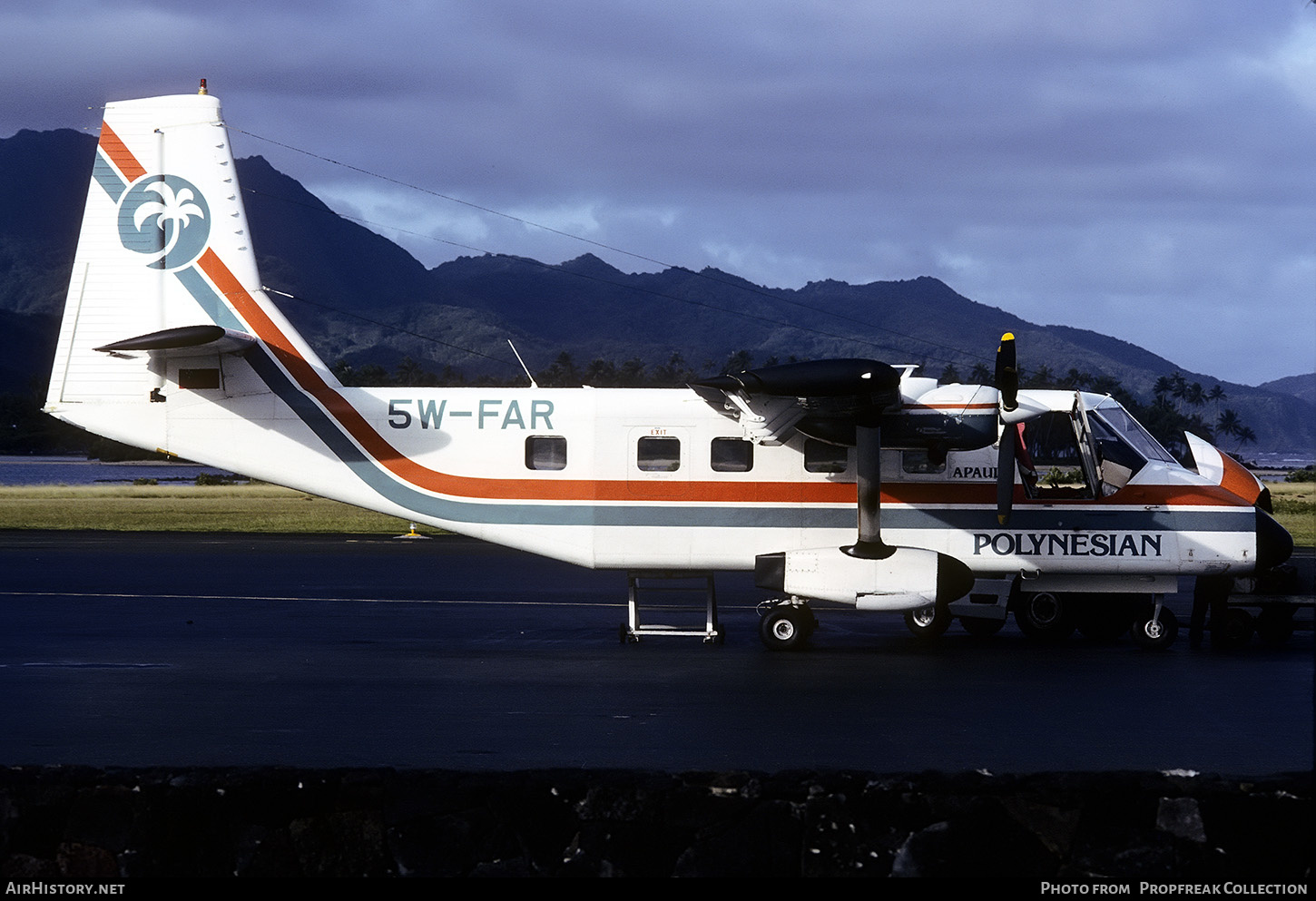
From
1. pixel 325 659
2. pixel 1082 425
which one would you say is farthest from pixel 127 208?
pixel 1082 425

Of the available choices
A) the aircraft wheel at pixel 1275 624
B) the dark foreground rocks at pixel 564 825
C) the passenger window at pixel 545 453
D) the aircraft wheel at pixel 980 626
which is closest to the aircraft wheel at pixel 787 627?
the aircraft wheel at pixel 980 626

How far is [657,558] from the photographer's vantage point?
18281 mm

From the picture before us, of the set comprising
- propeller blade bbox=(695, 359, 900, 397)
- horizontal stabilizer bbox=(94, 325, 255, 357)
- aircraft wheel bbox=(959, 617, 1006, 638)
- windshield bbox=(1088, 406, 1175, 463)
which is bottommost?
aircraft wheel bbox=(959, 617, 1006, 638)

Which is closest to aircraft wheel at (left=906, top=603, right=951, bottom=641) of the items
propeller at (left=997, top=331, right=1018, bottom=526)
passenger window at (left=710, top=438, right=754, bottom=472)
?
propeller at (left=997, top=331, right=1018, bottom=526)

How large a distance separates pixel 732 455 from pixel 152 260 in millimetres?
9483

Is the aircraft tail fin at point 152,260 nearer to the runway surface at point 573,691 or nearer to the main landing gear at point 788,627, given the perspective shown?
the runway surface at point 573,691

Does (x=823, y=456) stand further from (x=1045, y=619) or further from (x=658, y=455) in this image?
(x=1045, y=619)

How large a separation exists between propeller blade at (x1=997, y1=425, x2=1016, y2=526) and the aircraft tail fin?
9816mm

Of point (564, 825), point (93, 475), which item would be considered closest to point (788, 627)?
point (564, 825)

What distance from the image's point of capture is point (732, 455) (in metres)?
18.3

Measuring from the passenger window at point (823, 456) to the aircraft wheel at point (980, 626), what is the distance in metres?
3.36

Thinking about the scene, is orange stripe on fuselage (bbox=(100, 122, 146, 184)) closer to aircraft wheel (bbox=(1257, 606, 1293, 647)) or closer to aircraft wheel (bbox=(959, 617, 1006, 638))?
aircraft wheel (bbox=(959, 617, 1006, 638))

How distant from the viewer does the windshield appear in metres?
18.2

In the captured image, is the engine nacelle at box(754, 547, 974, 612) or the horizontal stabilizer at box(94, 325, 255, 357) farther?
the horizontal stabilizer at box(94, 325, 255, 357)
